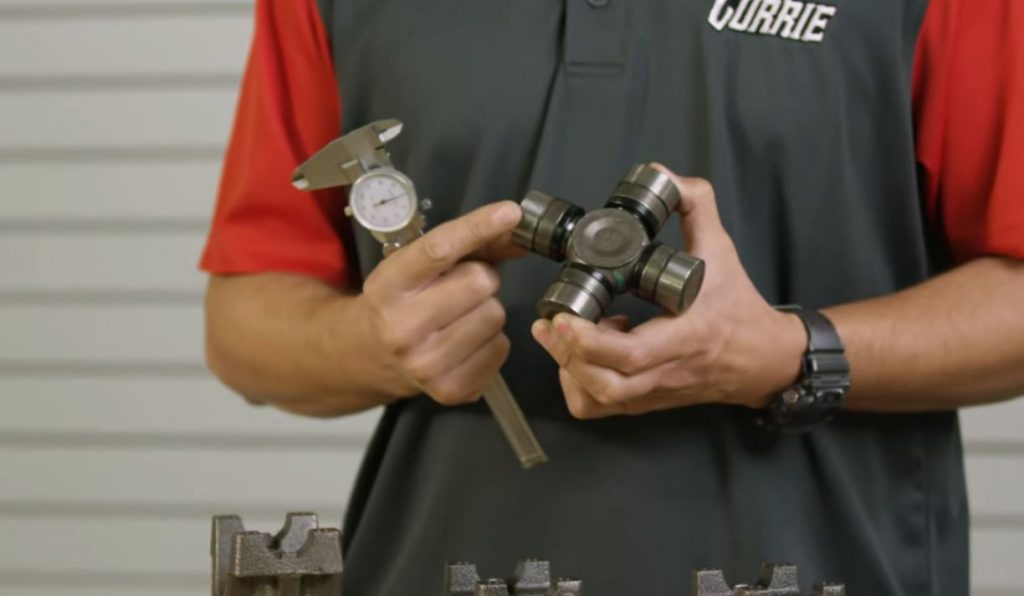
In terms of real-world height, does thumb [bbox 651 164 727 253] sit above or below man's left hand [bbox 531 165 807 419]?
above

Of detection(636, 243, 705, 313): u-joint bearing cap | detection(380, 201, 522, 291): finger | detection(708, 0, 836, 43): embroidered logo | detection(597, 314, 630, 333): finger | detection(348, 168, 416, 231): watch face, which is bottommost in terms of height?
detection(597, 314, 630, 333): finger

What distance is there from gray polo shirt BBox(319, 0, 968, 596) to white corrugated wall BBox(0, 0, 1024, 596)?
1.65 meters

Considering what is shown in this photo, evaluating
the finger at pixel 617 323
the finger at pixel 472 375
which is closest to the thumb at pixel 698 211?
the finger at pixel 617 323

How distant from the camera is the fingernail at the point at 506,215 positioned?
1406 mm

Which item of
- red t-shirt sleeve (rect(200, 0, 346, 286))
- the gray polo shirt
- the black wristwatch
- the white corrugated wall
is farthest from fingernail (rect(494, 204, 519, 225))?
the white corrugated wall

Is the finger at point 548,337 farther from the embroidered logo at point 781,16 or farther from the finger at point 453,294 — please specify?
the embroidered logo at point 781,16

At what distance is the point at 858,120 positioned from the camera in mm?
1641

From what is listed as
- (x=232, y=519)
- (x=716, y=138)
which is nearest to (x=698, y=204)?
(x=716, y=138)

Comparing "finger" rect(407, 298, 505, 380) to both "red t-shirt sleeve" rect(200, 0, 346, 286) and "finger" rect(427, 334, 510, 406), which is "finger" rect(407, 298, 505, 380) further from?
"red t-shirt sleeve" rect(200, 0, 346, 286)

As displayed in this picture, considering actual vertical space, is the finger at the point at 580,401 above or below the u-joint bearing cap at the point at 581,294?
below

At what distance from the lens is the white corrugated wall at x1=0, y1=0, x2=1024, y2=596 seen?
3262 mm

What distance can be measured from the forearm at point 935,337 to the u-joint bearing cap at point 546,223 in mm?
331

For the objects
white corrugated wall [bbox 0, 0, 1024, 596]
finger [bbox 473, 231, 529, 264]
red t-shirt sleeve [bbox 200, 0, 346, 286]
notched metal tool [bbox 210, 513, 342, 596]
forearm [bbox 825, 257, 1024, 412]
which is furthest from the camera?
white corrugated wall [bbox 0, 0, 1024, 596]

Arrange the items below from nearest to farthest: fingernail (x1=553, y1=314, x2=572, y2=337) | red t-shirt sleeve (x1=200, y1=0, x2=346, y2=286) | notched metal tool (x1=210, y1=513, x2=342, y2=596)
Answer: notched metal tool (x1=210, y1=513, x2=342, y2=596)
fingernail (x1=553, y1=314, x2=572, y2=337)
red t-shirt sleeve (x1=200, y1=0, x2=346, y2=286)
